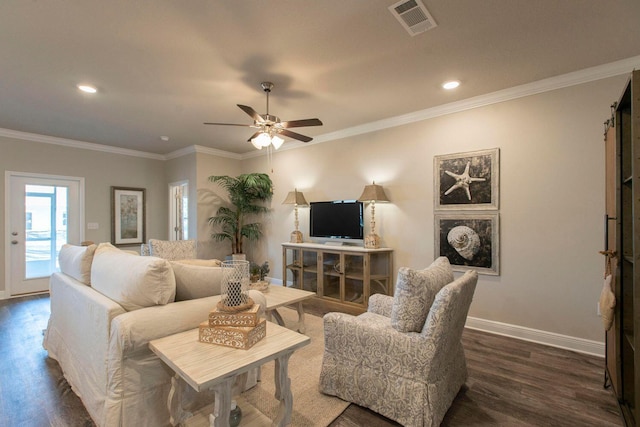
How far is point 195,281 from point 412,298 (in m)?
1.40

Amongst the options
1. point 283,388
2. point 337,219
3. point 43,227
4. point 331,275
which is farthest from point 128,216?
point 283,388

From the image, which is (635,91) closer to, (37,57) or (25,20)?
(25,20)

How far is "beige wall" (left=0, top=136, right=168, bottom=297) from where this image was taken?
15.5 feet

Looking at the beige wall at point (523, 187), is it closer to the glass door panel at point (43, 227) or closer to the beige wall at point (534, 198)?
the beige wall at point (534, 198)

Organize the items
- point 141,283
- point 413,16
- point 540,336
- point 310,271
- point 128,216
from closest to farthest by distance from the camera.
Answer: point 141,283 < point 413,16 < point 540,336 < point 310,271 < point 128,216

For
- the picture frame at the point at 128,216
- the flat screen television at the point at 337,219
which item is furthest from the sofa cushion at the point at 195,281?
the picture frame at the point at 128,216

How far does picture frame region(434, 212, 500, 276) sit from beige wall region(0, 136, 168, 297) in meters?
5.60

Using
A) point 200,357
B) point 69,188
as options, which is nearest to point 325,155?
point 200,357

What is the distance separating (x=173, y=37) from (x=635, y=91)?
295 centimetres

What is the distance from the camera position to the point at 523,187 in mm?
3100

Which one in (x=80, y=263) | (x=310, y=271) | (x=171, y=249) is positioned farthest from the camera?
(x=310, y=271)

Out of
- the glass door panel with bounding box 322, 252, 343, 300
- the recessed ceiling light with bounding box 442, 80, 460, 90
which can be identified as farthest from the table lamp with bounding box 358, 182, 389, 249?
the recessed ceiling light with bounding box 442, 80, 460, 90

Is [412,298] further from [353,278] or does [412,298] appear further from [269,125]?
[353,278]

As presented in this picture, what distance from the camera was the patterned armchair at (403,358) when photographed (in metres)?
1.69
